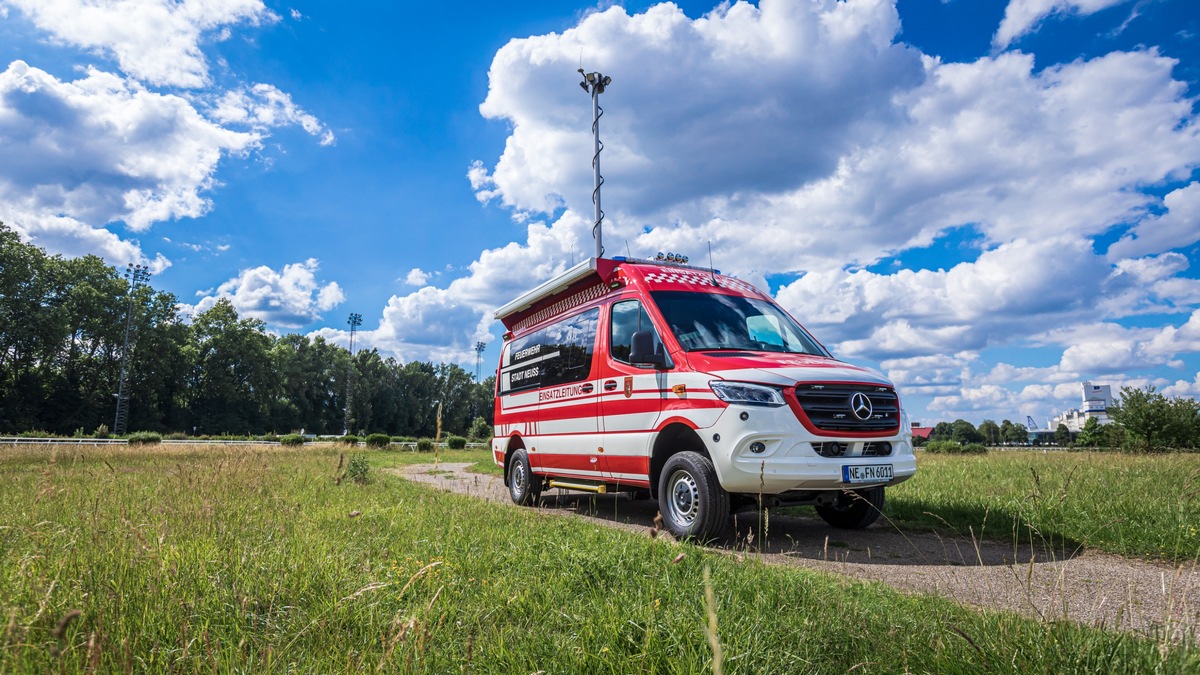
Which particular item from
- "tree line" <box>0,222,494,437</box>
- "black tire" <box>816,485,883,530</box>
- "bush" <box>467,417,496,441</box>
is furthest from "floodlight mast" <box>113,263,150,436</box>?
"black tire" <box>816,485,883,530</box>

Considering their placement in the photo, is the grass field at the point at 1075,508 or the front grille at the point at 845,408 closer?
the grass field at the point at 1075,508

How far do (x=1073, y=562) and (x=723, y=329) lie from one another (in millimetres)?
3429

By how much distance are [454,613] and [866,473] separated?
3.94 metres

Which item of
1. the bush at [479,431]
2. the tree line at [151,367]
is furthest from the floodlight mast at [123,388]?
the bush at [479,431]

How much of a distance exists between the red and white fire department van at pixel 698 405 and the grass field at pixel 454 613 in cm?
110

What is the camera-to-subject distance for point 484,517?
18.4 ft

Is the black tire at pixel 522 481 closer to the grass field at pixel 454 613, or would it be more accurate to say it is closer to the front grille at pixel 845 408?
the grass field at pixel 454 613

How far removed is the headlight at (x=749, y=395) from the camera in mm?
5195

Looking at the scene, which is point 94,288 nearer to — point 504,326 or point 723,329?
point 504,326

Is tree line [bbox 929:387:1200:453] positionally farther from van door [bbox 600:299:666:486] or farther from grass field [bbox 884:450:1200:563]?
van door [bbox 600:299:666:486]

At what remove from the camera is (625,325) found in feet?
22.6

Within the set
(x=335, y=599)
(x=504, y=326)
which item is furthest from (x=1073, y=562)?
(x=504, y=326)

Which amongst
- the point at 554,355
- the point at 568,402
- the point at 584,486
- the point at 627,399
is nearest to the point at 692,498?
the point at 627,399

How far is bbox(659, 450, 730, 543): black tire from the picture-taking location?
5.30m
